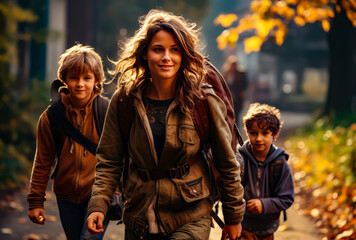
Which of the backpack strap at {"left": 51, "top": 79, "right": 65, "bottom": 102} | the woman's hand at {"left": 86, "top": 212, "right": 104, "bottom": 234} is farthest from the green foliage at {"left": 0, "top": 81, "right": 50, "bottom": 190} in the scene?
the woman's hand at {"left": 86, "top": 212, "right": 104, "bottom": 234}

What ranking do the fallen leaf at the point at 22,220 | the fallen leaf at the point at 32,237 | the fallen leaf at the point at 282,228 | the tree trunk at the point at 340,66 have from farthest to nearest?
1. the tree trunk at the point at 340,66
2. the fallen leaf at the point at 22,220
3. the fallen leaf at the point at 282,228
4. the fallen leaf at the point at 32,237

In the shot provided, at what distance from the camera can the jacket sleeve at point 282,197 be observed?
13.1 feet

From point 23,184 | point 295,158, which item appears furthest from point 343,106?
point 23,184

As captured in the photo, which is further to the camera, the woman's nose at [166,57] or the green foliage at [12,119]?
the green foliage at [12,119]

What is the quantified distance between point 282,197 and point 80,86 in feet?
5.68

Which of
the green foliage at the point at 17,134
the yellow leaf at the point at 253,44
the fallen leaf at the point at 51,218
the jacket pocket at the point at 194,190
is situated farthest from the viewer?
the yellow leaf at the point at 253,44

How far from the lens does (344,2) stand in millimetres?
7941

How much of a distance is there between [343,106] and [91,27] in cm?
1109

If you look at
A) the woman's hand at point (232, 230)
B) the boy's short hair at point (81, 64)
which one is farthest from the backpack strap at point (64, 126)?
the woman's hand at point (232, 230)

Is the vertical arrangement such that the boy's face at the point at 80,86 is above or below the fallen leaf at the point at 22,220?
above

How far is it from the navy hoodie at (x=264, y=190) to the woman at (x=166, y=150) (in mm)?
831

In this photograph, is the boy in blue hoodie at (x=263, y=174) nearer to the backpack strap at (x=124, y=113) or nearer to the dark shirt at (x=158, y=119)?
the dark shirt at (x=158, y=119)

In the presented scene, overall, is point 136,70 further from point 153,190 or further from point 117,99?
point 153,190

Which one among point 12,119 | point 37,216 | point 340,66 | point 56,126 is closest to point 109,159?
point 56,126
